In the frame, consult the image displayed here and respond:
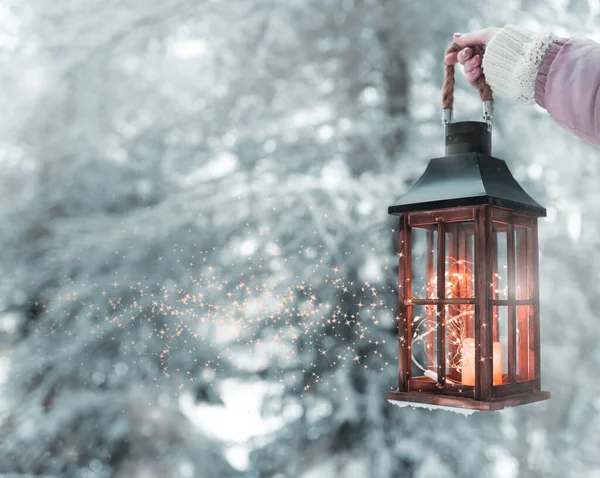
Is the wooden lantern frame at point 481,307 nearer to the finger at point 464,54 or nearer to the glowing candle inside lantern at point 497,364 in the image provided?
the glowing candle inside lantern at point 497,364

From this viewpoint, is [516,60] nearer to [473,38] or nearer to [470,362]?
[473,38]

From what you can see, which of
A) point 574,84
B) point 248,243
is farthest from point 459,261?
point 248,243

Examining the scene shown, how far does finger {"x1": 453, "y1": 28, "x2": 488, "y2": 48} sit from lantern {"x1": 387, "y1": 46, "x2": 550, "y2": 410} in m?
0.08

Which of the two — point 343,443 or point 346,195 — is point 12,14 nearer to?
point 346,195

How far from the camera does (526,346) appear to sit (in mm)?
1162

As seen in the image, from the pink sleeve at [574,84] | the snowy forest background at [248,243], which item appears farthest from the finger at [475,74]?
the snowy forest background at [248,243]

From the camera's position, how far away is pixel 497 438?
79.1 inches

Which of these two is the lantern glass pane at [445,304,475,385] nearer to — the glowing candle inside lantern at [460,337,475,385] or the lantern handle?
the glowing candle inside lantern at [460,337,475,385]

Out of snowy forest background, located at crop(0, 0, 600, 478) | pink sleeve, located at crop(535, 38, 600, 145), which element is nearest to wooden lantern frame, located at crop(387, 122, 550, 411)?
pink sleeve, located at crop(535, 38, 600, 145)

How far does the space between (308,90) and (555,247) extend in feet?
3.10

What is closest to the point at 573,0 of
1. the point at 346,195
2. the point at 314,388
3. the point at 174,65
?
the point at 346,195

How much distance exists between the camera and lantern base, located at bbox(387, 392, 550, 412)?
3.34ft

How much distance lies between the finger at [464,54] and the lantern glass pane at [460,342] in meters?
0.42

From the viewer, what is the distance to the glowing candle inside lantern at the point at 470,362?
3.70 feet
